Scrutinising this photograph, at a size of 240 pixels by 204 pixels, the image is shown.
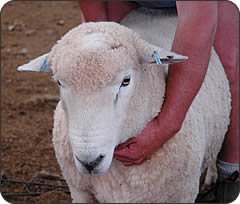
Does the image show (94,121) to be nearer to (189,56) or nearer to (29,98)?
(189,56)

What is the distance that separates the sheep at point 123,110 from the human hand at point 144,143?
0.10ft

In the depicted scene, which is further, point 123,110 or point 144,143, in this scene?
point 144,143

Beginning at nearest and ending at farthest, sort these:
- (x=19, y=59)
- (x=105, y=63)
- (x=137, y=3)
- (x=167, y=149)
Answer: (x=105, y=63), (x=167, y=149), (x=137, y=3), (x=19, y=59)

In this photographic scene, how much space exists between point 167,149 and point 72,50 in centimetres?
52

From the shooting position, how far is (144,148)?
7.13 ft

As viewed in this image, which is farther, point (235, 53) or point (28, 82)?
point (28, 82)

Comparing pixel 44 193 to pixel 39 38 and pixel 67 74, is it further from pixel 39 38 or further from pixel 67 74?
pixel 39 38

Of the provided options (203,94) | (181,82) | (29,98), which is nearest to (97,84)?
(181,82)

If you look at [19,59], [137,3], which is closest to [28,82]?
[19,59]

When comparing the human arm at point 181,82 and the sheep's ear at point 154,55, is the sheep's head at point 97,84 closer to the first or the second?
the sheep's ear at point 154,55

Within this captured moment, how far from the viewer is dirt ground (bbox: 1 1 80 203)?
10.9 ft

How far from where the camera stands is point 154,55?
6.77 ft

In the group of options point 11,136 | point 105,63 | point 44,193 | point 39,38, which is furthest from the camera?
point 39,38

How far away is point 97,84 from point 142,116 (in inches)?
11.6
